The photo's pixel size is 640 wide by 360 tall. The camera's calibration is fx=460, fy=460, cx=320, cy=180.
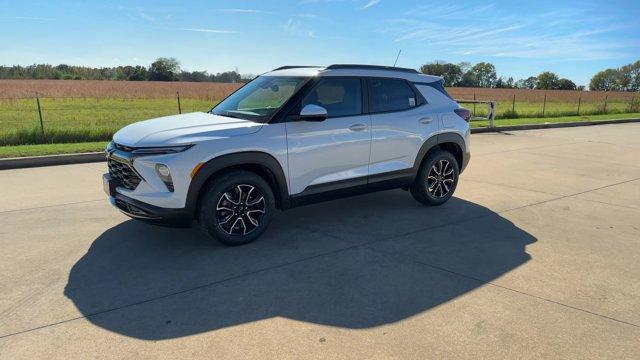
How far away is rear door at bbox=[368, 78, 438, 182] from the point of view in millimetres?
5379

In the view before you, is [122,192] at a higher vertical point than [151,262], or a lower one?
higher

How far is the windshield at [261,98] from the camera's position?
485 cm

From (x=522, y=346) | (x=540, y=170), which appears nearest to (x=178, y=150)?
(x=522, y=346)

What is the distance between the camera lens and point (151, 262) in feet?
13.9

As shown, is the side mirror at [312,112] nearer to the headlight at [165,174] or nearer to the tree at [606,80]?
the headlight at [165,174]

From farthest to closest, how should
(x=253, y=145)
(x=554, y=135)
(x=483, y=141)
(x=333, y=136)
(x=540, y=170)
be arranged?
(x=554, y=135) → (x=483, y=141) → (x=540, y=170) → (x=333, y=136) → (x=253, y=145)

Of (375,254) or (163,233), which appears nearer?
(375,254)

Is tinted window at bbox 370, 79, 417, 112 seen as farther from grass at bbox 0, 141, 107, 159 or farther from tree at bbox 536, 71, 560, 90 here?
tree at bbox 536, 71, 560, 90

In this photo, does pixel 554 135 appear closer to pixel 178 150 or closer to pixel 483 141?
pixel 483 141

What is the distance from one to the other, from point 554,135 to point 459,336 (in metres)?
13.9

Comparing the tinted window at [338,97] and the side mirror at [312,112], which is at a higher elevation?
the tinted window at [338,97]

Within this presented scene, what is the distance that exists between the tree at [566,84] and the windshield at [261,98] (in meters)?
126

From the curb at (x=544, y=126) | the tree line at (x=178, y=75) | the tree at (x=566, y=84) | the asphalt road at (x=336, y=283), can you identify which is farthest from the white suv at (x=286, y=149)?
the tree at (x=566, y=84)

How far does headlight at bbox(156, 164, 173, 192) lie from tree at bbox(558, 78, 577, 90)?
128 m
